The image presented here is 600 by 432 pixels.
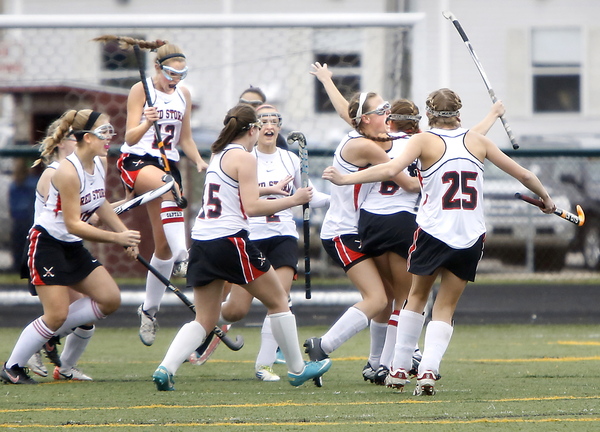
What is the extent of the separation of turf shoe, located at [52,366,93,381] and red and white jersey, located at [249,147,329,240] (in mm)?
1525

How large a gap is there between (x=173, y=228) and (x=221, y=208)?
74.6 inches

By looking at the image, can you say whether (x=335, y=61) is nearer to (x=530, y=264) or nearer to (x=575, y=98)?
(x=530, y=264)

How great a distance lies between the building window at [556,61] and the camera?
23031 millimetres

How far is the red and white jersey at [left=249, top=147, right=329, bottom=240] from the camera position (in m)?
7.23

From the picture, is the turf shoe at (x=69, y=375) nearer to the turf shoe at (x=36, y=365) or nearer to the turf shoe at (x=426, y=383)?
the turf shoe at (x=36, y=365)

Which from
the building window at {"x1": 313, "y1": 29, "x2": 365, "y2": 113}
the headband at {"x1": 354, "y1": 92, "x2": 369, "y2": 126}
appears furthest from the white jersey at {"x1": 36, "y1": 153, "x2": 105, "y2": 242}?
the building window at {"x1": 313, "y1": 29, "x2": 365, "y2": 113}

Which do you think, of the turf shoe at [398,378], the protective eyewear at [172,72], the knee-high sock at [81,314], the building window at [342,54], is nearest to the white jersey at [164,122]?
the protective eyewear at [172,72]

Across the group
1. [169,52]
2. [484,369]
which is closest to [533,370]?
[484,369]

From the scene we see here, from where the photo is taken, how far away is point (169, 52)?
25.1 ft

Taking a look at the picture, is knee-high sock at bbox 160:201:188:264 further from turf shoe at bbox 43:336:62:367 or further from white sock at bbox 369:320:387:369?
white sock at bbox 369:320:387:369

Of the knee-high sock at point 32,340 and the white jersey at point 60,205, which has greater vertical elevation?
the white jersey at point 60,205

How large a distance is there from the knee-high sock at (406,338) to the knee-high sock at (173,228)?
2.21 meters

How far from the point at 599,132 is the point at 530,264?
1055cm

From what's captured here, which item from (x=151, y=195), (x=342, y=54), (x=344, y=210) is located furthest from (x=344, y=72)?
(x=344, y=210)
